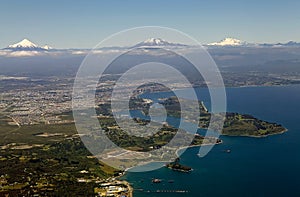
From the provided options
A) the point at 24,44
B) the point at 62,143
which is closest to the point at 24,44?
the point at 24,44

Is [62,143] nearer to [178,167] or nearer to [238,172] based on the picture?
[178,167]

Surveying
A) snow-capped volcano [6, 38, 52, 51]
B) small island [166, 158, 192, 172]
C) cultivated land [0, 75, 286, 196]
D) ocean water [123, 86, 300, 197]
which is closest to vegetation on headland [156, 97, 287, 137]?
cultivated land [0, 75, 286, 196]

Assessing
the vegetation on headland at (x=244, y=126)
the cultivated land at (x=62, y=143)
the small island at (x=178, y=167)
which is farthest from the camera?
the vegetation on headland at (x=244, y=126)

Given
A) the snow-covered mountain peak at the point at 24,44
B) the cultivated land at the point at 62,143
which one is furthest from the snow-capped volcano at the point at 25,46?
the cultivated land at the point at 62,143

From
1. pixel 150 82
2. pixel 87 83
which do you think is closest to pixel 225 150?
pixel 150 82

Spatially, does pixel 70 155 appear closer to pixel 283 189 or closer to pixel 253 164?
pixel 253 164

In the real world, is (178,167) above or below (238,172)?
above

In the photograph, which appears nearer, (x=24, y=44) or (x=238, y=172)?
(x=238, y=172)

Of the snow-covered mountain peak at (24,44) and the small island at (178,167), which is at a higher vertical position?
the snow-covered mountain peak at (24,44)

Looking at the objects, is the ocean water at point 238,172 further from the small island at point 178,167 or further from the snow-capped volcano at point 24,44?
the snow-capped volcano at point 24,44
